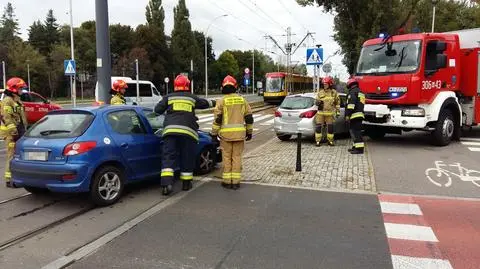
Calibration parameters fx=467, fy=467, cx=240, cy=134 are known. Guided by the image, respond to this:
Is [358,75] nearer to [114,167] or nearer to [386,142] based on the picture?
[386,142]

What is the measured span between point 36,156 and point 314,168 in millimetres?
5297

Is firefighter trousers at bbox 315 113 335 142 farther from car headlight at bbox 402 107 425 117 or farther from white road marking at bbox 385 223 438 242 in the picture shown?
white road marking at bbox 385 223 438 242

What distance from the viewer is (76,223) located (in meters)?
5.94

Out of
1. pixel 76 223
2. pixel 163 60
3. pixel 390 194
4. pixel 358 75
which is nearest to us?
pixel 76 223

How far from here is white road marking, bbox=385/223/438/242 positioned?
5375mm

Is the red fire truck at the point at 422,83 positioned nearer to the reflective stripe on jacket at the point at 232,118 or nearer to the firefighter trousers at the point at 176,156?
the reflective stripe on jacket at the point at 232,118

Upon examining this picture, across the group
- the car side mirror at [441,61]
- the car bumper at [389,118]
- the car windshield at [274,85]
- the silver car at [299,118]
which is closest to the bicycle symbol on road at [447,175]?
the car bumper at [389,118]

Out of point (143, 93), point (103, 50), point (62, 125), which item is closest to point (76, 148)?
point (62, 125)

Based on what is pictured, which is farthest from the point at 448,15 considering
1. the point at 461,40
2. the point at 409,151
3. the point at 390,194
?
the point at 390,194

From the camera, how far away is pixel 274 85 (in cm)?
4122

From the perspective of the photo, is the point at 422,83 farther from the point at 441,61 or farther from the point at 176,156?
the point at 176,156

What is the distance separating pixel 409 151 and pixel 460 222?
19.8 feet

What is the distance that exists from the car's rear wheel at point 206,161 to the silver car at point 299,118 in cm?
469

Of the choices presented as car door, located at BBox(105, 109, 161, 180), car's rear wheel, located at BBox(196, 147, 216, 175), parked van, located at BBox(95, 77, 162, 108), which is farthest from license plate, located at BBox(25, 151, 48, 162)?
parked van, located at BBox(95, 77, 162, 108)
